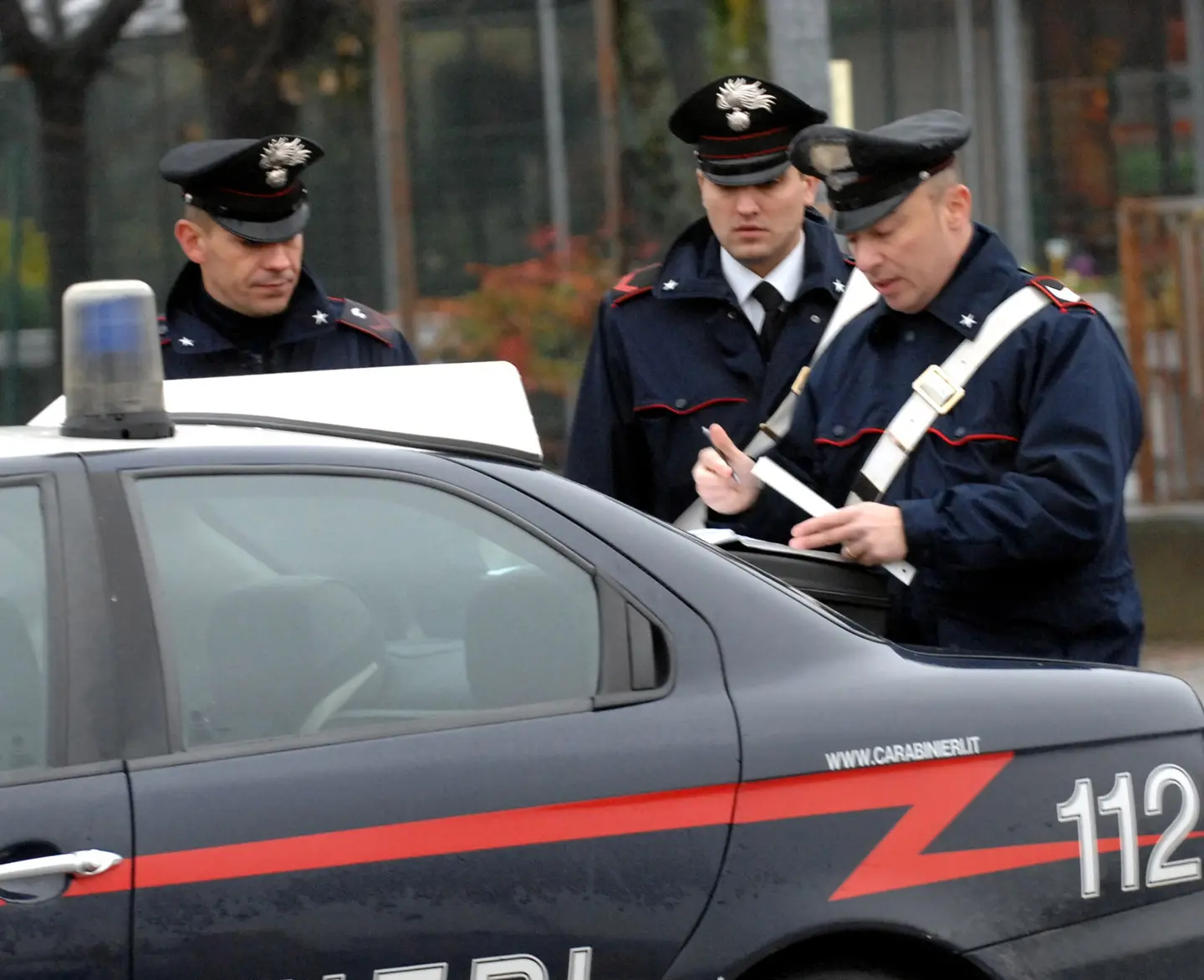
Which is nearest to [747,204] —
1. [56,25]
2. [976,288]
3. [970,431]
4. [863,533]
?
[976,288]

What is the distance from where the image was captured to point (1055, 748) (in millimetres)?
3020

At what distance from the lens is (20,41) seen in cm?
706

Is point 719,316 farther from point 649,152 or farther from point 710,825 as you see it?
point 649,152

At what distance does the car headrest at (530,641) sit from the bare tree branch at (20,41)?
4.85m

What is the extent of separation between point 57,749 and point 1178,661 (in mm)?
5821

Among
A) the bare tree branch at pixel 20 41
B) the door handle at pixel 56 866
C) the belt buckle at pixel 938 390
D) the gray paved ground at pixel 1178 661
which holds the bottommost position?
the gray paved ground at pixel 1178 661

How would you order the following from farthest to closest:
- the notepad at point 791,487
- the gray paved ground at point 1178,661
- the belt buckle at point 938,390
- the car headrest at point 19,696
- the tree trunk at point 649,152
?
the tree trunk at point 649,152 → the gray paved ground at point 1178,661 → the notepad at point 791,487 → the belt buckle at point 938,390 → the car headrest at point 19,696

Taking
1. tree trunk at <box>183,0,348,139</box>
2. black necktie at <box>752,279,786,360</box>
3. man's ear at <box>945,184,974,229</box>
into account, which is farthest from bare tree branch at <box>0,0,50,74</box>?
man's ear at <box>945,184,974,229</box>

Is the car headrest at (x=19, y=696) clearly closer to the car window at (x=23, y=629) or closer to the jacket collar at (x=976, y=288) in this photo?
the car window at (x=23, y=629)

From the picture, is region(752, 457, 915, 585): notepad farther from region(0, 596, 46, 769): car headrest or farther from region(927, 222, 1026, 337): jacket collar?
region(0, 596, 46, 769): car headrest

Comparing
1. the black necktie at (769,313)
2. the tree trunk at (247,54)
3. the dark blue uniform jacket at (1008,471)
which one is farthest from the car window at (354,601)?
the tree trunk at (247,54)

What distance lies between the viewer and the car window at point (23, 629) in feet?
8.90

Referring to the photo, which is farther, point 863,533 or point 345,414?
point 863,533

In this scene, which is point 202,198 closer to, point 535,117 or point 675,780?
point 675,780
